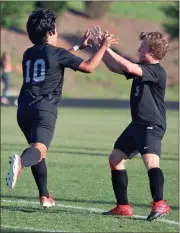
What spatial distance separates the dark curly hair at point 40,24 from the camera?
27.5 feet

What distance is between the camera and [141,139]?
830 cm

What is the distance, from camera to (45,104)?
328 inches

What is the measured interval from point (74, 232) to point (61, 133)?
14850 millimetres

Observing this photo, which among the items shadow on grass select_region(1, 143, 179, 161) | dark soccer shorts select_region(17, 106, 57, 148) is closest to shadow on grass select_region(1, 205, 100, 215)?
dark soccer shorts select_region(17, 106, 57, 148)

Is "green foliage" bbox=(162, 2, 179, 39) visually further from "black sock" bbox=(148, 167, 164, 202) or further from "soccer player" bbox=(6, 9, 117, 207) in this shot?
"black sock" bbox=(148, 167, 164, 202)

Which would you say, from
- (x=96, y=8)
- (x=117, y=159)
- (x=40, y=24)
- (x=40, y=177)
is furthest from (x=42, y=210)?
(x=96, y=8)

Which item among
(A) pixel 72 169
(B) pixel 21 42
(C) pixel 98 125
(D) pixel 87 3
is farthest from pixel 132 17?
(A) pixel 72 169

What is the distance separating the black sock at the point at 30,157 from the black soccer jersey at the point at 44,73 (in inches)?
19.9

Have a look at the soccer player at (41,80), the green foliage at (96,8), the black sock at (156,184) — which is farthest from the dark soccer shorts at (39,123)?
the green foliage at (96,8)

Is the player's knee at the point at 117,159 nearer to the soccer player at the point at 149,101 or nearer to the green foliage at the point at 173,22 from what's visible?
the soccer player at the point at 149,101

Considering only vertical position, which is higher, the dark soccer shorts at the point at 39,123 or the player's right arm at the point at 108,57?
the player's right arm at the point at 108,57

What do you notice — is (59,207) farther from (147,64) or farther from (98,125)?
(98,125)

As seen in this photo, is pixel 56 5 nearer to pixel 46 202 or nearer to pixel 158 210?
pixel 46 202

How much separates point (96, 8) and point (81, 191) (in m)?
58.2
